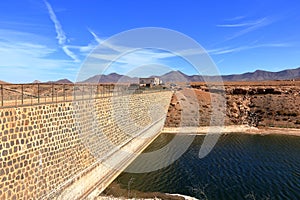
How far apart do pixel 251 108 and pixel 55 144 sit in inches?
1625

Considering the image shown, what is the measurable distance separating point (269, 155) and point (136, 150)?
12.6 meters

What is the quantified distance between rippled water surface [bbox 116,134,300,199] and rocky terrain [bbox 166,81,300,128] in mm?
12138

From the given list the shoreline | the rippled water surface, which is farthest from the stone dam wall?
the shoreline

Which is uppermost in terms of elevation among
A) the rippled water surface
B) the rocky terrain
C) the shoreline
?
the rocky terrain

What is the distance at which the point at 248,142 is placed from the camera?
31.2 meters

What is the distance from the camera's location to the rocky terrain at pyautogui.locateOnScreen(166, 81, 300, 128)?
40.2 metres

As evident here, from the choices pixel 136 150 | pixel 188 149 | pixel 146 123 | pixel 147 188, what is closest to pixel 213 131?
pixel 188 149

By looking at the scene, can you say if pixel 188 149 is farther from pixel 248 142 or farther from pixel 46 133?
pixel 46 133

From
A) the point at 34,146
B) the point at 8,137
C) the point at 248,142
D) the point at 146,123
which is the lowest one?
the point at 248,142

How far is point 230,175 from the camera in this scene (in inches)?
754

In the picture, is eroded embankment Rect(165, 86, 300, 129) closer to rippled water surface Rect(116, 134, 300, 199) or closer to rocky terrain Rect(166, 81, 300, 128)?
rocky terrain Rect(166, 81, 300, 128)

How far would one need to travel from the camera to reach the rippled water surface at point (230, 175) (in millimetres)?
16316

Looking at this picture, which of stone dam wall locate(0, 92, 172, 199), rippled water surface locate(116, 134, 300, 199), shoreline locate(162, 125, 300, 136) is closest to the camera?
stone dam wall locate(0, 92, 172, 199)

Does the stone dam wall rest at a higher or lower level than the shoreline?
higher
